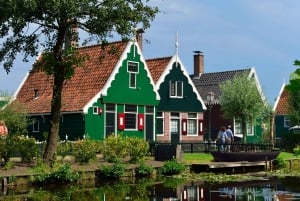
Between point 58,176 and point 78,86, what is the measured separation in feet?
56.2

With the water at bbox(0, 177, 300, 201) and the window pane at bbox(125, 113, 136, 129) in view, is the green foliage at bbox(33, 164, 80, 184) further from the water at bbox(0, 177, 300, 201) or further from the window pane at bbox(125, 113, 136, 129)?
the window pane at bbox(125, 113, 136, 129)

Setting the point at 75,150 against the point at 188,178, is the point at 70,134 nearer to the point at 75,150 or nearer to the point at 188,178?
the point at 75,150

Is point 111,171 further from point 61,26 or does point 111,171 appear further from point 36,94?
point 36,94

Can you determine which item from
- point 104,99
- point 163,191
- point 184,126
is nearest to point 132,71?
point 104,99

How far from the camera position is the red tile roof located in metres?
33.9

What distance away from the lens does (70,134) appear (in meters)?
33.8

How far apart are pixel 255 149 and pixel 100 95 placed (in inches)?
415

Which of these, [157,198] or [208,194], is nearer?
[157,198]

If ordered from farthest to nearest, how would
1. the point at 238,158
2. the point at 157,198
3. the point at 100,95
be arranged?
the point at 100,95 → the point at 238,158 → the point at 157,198

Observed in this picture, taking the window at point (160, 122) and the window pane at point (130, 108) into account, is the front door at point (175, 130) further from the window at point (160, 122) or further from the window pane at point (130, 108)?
the window pane at point (130, 108)

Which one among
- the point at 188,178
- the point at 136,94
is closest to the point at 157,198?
the point at 188,178

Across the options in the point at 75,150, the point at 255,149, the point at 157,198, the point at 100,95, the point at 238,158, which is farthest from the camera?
the point at 100,95

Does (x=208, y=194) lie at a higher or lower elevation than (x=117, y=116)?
lower

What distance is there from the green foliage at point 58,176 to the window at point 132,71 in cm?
1765
